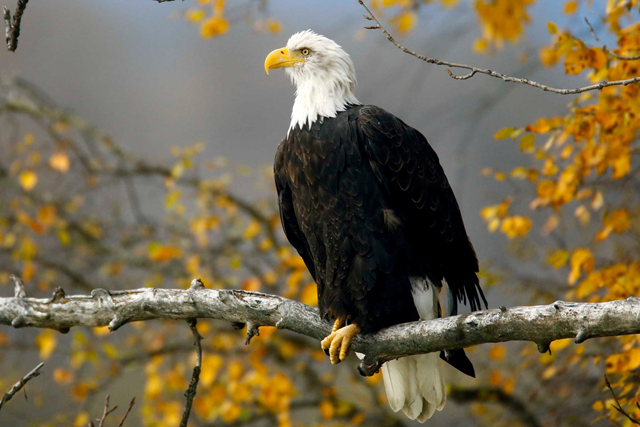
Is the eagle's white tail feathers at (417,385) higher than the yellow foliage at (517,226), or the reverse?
the yellow foliage at (517,226)

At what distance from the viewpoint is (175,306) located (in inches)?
91.2

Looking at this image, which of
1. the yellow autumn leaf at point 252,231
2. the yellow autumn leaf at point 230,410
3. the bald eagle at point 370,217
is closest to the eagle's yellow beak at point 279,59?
the bald eagle at point 370,217

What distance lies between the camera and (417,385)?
2.95m

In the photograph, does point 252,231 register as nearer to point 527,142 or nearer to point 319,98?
point 319,98

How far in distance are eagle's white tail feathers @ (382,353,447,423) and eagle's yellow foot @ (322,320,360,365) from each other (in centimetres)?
47

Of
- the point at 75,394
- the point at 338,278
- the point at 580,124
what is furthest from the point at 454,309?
the point at 75,394

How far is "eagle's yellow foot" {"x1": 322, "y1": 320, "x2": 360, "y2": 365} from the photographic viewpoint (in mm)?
2564

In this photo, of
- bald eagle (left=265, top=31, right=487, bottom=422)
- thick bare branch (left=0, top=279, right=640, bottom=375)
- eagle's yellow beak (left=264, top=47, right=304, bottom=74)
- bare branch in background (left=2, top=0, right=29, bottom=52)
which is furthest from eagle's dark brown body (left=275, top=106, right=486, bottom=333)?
bare branch in background (left=2, top=0, right=29, bottom=52)

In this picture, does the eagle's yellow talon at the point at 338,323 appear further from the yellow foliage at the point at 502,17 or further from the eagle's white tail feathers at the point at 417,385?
the yellow foliage at the point at 502,17

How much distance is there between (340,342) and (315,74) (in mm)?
1177

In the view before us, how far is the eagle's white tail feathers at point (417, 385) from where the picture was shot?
294 centimetres

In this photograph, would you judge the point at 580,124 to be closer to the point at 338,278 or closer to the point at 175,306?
the point at 338,278

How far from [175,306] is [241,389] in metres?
2.24

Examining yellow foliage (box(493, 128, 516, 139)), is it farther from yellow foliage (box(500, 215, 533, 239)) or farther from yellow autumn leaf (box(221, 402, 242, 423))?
yellow autumn leaf (box(221, 402, 242, 423))
